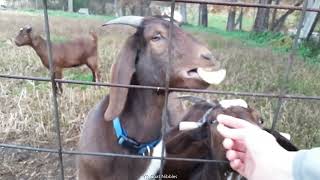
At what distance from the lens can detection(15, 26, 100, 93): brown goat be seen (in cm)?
625

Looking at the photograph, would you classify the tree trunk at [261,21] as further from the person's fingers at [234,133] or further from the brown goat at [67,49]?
the person's fingers at [234,133]

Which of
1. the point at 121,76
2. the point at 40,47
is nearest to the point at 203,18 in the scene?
the point at 40,47

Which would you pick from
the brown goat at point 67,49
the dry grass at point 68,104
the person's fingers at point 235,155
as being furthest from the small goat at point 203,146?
the brown goat at point 67,49

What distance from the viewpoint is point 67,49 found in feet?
21.0

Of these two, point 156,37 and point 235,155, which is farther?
point 156,37

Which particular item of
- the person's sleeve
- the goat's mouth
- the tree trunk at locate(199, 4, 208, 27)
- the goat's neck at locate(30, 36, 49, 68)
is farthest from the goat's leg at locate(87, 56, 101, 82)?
the tree trunk at locate(199, 4, 208, 27)

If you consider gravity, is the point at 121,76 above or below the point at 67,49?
above

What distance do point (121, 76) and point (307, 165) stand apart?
1.25m

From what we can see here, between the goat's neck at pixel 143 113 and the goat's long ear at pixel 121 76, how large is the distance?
0.14 m

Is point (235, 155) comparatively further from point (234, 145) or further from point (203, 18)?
point (203, 18)

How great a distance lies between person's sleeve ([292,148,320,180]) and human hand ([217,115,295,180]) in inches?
1.1

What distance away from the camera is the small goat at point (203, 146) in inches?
84.4

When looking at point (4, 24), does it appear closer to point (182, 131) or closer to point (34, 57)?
point (34, 57)

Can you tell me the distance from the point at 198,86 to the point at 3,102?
2904 millimetres
